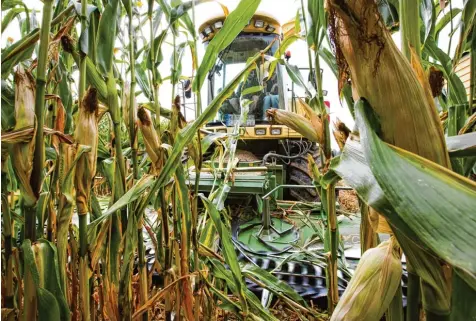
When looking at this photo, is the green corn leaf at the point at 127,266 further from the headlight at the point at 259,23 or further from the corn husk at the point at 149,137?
the headlight at the point at 259,23

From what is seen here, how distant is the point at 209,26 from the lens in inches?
124

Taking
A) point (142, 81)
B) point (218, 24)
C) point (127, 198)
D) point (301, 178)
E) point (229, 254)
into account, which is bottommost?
point (301, 178)

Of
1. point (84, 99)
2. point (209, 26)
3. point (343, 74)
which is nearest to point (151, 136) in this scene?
point (84, 99)

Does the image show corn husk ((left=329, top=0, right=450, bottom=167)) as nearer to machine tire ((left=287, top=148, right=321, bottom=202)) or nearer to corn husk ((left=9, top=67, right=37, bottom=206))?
corn husk ((left=9, top=67, right=37, bottom=206))

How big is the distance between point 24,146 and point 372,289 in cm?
37

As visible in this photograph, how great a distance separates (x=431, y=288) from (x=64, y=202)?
0.39 meters

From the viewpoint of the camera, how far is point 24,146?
335mm

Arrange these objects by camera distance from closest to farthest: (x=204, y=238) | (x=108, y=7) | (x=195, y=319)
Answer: (x=108, y=7) < (x=195, y=319) < (x=204, y=238)

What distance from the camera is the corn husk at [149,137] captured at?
1.53 ft

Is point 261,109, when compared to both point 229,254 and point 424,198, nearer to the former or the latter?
point 229,254

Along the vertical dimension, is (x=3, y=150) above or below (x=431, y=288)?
above

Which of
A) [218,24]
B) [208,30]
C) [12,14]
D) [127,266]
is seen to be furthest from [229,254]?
[208,30]

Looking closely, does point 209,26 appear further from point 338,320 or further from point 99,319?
point 338,320

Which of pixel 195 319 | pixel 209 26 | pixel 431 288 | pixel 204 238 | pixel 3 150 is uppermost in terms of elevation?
pixel 209 26
